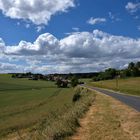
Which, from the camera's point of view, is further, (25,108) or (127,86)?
(127,86)

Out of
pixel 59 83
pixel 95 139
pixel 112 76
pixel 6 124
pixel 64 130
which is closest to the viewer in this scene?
pixel 95 139

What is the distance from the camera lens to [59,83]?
14000 centimetres

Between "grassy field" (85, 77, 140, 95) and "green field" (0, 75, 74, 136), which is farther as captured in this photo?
"grassy field" (85, 77, 140, 95)

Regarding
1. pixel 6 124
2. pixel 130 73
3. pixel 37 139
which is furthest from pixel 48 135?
pixel 130 73

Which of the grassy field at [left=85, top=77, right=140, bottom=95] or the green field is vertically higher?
the grassy field at [left=85, top=77, right=140, bottom=95]

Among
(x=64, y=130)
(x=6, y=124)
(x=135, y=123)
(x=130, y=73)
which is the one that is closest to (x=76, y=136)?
(x=64, y=130)

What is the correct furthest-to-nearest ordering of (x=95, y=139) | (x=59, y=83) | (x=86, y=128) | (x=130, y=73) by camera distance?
(x=130, y=73)
(x=59, y=83)
(x=86, y=128)
(x=95, y=139)

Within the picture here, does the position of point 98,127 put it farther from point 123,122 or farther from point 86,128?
point 123,122

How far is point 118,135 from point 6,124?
49.3 ft

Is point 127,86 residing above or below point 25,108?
above

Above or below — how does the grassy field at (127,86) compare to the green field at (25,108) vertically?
above

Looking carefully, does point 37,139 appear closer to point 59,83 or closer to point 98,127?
point 98,127

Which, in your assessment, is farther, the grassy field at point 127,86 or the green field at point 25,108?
the grassy field at point 127,86

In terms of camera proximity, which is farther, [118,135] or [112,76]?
[112,76]
